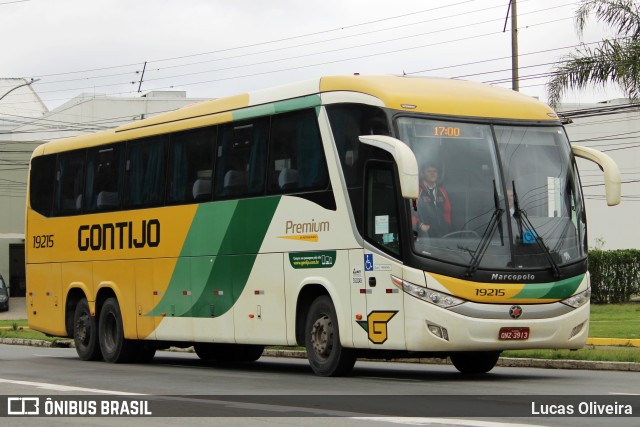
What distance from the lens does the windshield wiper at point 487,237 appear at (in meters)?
16.0

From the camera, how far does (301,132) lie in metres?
18.0

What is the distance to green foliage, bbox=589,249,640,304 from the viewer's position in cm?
4612

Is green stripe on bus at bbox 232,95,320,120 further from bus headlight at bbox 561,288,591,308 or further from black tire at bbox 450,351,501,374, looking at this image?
bus headlight at bbox 561,288,591,308

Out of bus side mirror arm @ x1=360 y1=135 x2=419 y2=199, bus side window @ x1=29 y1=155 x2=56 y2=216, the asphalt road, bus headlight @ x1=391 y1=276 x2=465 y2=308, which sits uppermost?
bus side window @ x1=29 y1=155 x2=56 y2=216

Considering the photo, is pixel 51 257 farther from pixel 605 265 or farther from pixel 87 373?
pixel 605 265

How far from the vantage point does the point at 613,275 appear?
46.3 m

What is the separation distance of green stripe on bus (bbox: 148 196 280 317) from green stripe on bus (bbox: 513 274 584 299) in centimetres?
392

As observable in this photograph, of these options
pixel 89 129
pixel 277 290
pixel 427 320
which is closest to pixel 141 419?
pixel 427 320

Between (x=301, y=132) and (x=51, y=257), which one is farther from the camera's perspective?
(x=51, y=257)

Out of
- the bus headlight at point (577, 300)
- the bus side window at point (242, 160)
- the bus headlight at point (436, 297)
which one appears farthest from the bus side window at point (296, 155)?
the bus headlight at point (577, 300)

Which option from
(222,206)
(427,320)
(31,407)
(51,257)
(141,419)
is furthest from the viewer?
(51,257)

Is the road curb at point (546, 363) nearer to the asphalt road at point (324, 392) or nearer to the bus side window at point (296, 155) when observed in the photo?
the asphalt road at point (324, 392)

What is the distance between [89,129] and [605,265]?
36.8m

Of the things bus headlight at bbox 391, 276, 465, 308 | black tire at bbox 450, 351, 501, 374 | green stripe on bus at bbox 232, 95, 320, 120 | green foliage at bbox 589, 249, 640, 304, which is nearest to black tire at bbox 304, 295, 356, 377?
bus headlight at bbox 391, 276, 465, 308
